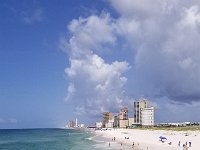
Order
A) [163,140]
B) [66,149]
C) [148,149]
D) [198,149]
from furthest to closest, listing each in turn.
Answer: [163,140]
[66,149]
[148,149]
[198,149]

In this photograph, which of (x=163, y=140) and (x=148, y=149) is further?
(x=163, y=140)

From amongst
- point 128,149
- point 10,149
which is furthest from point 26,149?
point 128,149

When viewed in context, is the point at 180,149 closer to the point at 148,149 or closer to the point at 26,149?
the point at 148,149

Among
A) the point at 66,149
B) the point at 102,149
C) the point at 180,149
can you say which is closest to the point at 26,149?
the point at 66,149

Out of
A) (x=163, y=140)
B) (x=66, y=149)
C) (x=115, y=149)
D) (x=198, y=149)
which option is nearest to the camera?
(x=198, y=149)

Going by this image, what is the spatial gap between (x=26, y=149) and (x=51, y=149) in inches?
417

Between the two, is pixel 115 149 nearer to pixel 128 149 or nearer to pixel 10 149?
pixel 128 149

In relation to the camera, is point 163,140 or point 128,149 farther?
point 163,140

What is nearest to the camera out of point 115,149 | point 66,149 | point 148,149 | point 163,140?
point 148,149

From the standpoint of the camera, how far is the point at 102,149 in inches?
3297

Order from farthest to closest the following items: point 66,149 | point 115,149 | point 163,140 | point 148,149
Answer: point 163,140, point 66,149, point 115,149, point 148,149

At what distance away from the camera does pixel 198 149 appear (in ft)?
232

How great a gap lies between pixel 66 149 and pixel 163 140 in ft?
81.7

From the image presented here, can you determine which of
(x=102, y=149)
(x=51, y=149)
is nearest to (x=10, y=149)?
(x=51, y=149)
